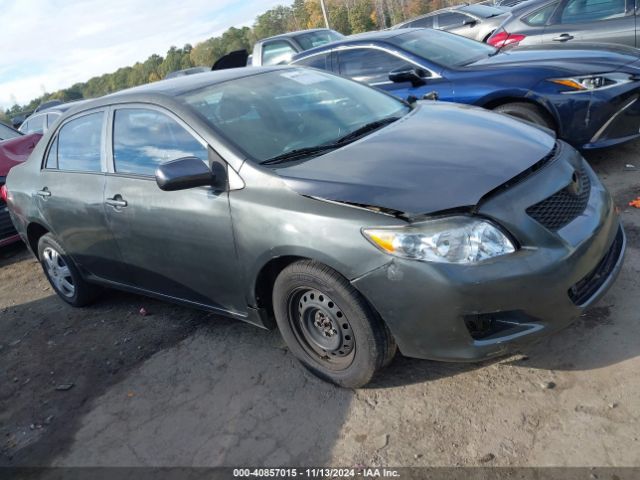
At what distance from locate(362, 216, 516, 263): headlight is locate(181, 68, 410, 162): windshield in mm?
996

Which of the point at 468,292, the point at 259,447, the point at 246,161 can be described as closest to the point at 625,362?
the point at 468,292

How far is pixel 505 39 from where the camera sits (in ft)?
24.4

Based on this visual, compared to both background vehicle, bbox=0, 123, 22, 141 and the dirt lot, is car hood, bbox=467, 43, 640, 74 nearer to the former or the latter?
the dirt lot

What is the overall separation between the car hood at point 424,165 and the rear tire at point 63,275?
2522 mm

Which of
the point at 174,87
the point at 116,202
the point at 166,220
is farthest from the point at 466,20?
the point at 166,220

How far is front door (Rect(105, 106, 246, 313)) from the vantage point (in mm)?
3029

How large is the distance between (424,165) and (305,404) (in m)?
1.38

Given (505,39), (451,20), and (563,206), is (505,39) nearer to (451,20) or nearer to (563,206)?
(451,20)

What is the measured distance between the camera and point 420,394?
8.93 feet

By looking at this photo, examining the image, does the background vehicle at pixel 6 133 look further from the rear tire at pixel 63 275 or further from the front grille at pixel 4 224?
the rear tire at pixel 63 275

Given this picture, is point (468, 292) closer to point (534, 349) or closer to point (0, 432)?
point (534, 349)

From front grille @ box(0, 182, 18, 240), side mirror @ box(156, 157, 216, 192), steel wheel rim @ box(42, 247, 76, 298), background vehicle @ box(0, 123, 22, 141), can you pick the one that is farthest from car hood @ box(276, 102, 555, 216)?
background vehicle @ box(0, 123, 22, 141)

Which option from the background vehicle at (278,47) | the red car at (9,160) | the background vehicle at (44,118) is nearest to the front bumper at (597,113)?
the red car at (9,160)

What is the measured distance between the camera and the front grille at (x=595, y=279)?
246 centimetres
